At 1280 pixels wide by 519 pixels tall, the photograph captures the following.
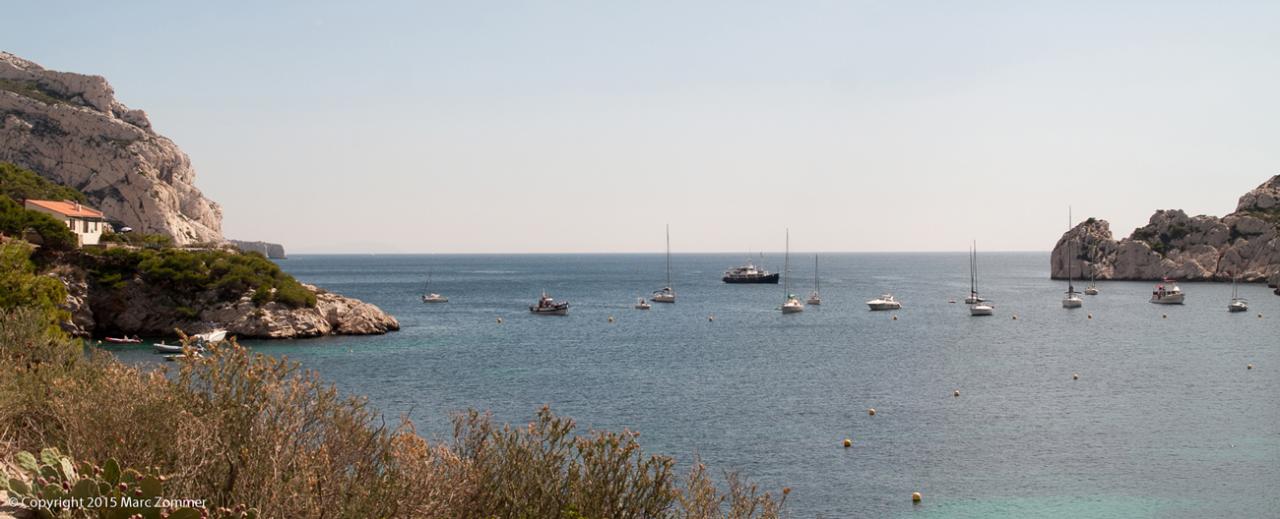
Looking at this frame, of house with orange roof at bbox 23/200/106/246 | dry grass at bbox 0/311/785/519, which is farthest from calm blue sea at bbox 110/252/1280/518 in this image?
house with orange roof at bbox 23/200/106/246

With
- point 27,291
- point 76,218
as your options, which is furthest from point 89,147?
point 27,291

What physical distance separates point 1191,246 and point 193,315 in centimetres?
16653

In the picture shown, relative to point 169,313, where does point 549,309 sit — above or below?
below

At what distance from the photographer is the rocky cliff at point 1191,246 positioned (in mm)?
153875

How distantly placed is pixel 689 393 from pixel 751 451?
1406 centimetres

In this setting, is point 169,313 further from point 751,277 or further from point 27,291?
point 751,277

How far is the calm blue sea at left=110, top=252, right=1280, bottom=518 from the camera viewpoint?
2981 centimetres

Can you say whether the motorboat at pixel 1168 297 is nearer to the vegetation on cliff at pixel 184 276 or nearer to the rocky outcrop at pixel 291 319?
the rocky outcrop at pixel 291 319

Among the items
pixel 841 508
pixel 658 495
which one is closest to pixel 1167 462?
pixel 841 508

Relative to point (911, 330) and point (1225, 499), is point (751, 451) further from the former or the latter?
point (911, 330)

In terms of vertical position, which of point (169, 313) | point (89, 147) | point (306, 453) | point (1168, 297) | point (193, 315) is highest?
point (89, 147)

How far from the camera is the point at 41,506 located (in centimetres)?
1010

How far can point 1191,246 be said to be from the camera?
538ft

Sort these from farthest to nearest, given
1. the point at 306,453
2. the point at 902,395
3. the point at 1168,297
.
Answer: the point at 1168,297 → the point at 902,395 → the point at 306,453
